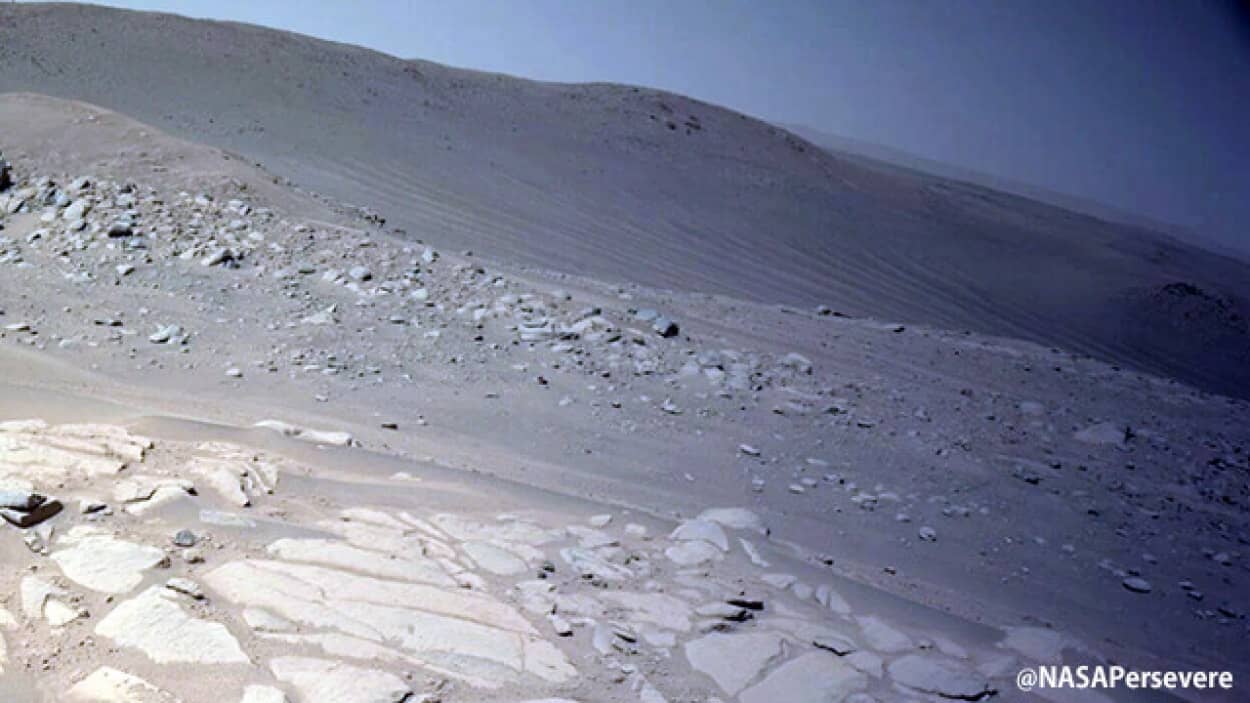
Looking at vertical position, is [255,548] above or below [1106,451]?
below

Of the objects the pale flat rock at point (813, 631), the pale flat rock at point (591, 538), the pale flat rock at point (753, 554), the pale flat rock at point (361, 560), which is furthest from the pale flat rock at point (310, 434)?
the pale flat rock at point (813, 631)

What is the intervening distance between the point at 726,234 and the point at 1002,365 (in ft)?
22.6

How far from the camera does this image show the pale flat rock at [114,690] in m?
1.86

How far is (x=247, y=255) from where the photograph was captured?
5.29 meters

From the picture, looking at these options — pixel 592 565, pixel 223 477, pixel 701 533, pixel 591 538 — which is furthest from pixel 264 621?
pixel 701 533

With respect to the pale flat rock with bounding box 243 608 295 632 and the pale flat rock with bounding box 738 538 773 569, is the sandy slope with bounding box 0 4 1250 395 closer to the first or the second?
the pale flat rock with bounding box 738 538 773 569

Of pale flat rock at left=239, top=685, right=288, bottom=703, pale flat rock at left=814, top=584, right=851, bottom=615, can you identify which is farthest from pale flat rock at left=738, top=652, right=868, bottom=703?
pale flat rock at left=239, top=685, right=288, bottom=703

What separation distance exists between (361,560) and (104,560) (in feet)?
2.17

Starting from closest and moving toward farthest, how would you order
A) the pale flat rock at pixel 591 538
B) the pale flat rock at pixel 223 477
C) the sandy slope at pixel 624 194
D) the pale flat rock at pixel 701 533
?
1. the pale flat rock at pixel 223 477
2. the pale flat rock at pixel 591 538
3. the pale flat rock at pixel 701 533
4. the sandy slope at pixel 624 194

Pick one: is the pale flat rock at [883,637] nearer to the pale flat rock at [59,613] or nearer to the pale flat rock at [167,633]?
the pale flat rock at [167,633]

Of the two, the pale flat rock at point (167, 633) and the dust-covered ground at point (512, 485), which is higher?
the dust-covered ground at point (512, 485)

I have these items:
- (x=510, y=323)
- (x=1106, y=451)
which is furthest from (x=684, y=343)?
(x=1106, y=451)

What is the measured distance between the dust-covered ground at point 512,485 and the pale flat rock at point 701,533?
0.02m

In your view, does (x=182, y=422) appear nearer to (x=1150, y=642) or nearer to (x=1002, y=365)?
(x=1150, y=642)
